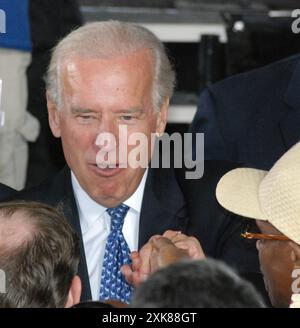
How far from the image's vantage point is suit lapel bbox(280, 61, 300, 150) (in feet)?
11.3

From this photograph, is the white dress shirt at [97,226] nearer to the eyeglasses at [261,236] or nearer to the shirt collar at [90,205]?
the shirt collar at [90,205]

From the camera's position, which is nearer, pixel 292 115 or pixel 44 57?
pixel 292 115

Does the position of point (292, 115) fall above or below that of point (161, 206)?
above

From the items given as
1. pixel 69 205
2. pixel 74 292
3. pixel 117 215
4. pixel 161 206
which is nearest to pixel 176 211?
pixel 161 206

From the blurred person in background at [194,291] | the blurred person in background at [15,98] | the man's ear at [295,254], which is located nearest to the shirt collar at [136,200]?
the man's ear at [295,254]

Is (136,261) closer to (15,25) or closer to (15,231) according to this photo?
(15,231)

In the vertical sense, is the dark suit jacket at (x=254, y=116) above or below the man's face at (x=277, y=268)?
above

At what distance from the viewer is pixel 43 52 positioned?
3.98 meters

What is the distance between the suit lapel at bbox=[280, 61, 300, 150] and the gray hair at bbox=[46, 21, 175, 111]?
0.41 metres

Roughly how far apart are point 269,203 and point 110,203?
578mm

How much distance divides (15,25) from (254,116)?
86 centimetres

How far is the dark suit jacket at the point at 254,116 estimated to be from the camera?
11.3 ft

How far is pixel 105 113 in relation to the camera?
3.12 m

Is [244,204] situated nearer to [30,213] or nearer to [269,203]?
[269,203]
